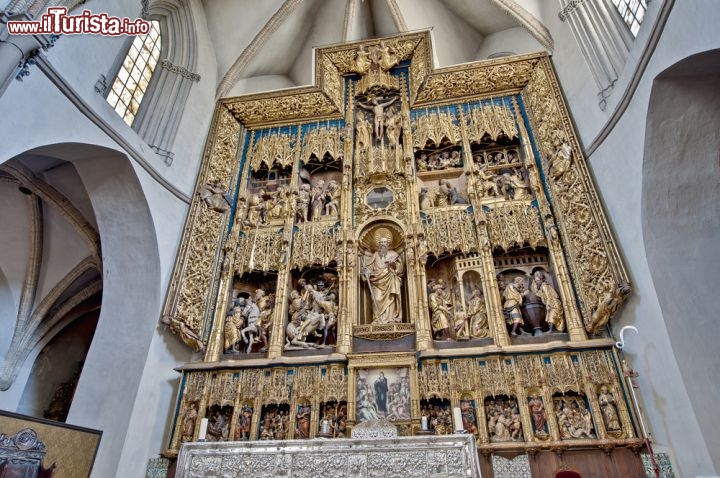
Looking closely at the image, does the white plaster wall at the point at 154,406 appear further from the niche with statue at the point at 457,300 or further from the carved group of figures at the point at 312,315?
the niche with statue at the point at 457,300

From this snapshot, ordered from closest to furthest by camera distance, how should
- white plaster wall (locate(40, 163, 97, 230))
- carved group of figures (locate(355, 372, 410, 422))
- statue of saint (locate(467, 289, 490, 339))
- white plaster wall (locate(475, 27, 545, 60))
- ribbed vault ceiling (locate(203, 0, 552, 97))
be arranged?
carved group of figures (locate(355, 372, 410, 422)) < statue of saint (locate(467, 289, 490, 339)) < white plaster wall (locate(40, 163, 97, 230)) < white plaster wall (locate(475, 27, 545, 60)) < ribbed vault ceiling (locate(203, 0, 552, 97))

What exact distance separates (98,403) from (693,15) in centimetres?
1096

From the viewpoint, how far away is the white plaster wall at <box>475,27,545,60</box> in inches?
496

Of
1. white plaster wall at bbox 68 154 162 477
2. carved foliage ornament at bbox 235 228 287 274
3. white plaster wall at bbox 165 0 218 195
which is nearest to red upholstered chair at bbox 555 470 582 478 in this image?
carved foliage ornament at bbox 235 228 287 274

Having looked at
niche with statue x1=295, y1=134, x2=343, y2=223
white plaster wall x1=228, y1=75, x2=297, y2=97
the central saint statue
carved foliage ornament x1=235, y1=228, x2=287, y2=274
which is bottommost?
the central saint statue

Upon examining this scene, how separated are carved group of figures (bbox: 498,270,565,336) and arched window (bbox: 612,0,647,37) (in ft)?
15.9

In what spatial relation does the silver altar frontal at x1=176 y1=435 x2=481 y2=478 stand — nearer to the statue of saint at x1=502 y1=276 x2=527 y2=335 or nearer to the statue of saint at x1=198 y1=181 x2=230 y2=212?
the statue of saint at x1=502 y1=276 x2=527 y2=335

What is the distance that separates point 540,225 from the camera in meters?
9.59

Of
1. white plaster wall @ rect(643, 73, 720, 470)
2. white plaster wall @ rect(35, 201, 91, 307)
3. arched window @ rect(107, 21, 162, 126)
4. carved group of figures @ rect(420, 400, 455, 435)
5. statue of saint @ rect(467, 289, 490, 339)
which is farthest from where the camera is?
white plaster wall @ rect(35, 201, 91, 307)

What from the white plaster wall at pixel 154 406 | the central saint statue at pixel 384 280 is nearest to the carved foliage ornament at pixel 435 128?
the central saint statue at pixel 384 280

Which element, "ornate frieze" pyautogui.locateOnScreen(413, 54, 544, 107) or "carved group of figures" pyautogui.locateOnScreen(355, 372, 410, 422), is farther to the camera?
"ornate frieze" pyautogui.locateOnScreen(413, 54, 544, 107)

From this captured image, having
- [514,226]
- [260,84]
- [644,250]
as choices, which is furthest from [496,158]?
[260,84]

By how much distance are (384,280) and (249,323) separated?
3022 mm

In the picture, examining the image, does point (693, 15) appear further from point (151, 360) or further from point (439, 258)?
point (151, 360)
